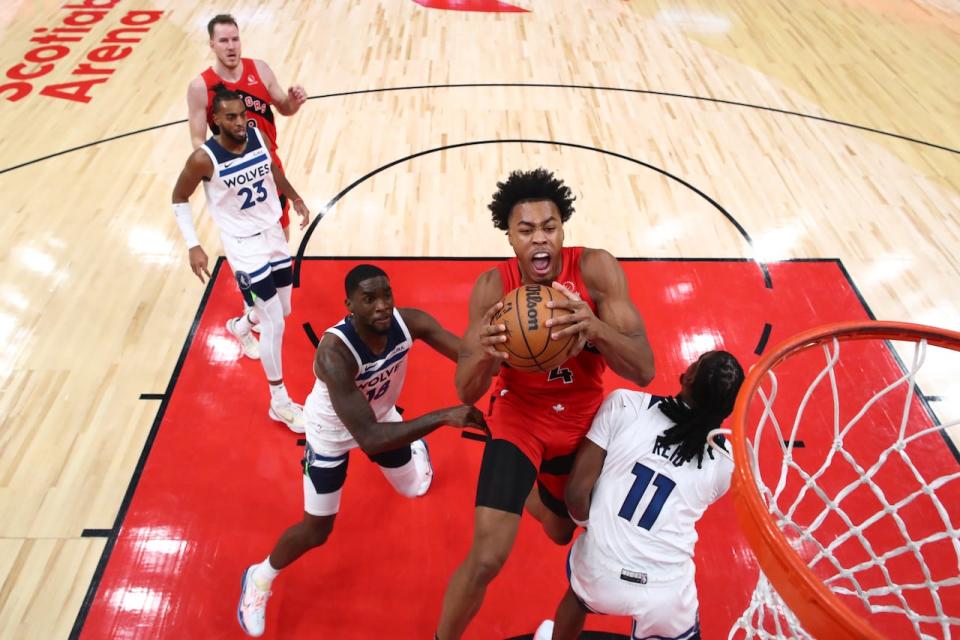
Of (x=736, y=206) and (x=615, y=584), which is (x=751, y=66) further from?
(x=615, y=584)

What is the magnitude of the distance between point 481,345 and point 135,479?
2392 mm

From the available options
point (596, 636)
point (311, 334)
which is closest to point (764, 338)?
point (596, 636)

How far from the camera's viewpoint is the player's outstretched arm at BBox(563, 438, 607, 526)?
262 centimetres

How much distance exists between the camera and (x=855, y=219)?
5.77m

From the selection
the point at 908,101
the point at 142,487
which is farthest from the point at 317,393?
the point at 908,101

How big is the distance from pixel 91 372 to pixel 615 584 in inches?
142

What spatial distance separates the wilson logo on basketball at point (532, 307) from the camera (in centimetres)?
238

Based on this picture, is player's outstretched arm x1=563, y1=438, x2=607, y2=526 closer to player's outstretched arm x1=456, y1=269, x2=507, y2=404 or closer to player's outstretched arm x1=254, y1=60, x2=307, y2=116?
player's outstretched arm x1=456, y1=269, x2=507, y2=404

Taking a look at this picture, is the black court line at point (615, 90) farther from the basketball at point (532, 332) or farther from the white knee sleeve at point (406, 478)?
the basketball at point (532, 332)

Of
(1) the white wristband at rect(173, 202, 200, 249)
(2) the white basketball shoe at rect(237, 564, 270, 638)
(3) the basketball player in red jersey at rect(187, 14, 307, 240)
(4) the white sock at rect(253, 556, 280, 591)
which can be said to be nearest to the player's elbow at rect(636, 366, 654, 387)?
(4) the white sock at rect(253, 556, 280, 591)

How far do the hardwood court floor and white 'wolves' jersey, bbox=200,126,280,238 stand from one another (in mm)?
1207

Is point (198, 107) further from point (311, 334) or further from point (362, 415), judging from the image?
point (362, 415)

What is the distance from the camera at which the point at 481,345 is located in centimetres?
248

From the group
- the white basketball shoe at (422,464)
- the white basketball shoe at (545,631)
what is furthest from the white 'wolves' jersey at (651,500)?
the white basketball shoe at (422,464)
